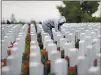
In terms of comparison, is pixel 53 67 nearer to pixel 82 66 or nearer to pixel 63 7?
pixel 82 66

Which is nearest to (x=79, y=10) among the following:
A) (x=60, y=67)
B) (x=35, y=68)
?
(x=60, y=67)

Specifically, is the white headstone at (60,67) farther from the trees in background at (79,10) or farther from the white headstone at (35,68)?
the trees in background at (79,10)

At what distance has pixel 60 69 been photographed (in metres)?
3.44

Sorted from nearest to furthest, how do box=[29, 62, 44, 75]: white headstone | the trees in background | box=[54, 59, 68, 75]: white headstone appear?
box=[29, 62, 44, 75]: white headstone
box=[54, 59, 68, 75]: white headstone
the trees in background

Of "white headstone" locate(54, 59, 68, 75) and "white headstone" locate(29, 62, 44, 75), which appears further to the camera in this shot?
"white headstone" locate(54, 59, 68, 75)

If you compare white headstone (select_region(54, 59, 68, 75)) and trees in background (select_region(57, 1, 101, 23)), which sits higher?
trees in background (select_region(57, 1, 101, 23))

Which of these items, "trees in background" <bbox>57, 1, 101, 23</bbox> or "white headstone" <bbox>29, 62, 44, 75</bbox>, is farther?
"trees in background" <bbox>57, 1, 101, 23</bbox>

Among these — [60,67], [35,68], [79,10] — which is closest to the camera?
[35,68]

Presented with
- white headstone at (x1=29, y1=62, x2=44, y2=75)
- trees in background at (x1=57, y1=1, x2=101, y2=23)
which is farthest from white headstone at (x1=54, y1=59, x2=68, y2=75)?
trees in background at (x1=57, y1=1, x2=101, y2=23)

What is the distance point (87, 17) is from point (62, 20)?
Result: 16303mm

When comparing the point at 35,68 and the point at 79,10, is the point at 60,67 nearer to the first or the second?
the point at 35,68

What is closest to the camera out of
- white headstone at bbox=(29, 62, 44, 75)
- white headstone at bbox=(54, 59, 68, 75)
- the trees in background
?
white headstone at bbox=(29, 62, 44, 75)

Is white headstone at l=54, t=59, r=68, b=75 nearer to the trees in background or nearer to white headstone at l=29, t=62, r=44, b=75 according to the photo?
white headstone at l=29, t=62, r=44, b=75

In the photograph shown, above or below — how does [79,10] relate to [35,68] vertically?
above
